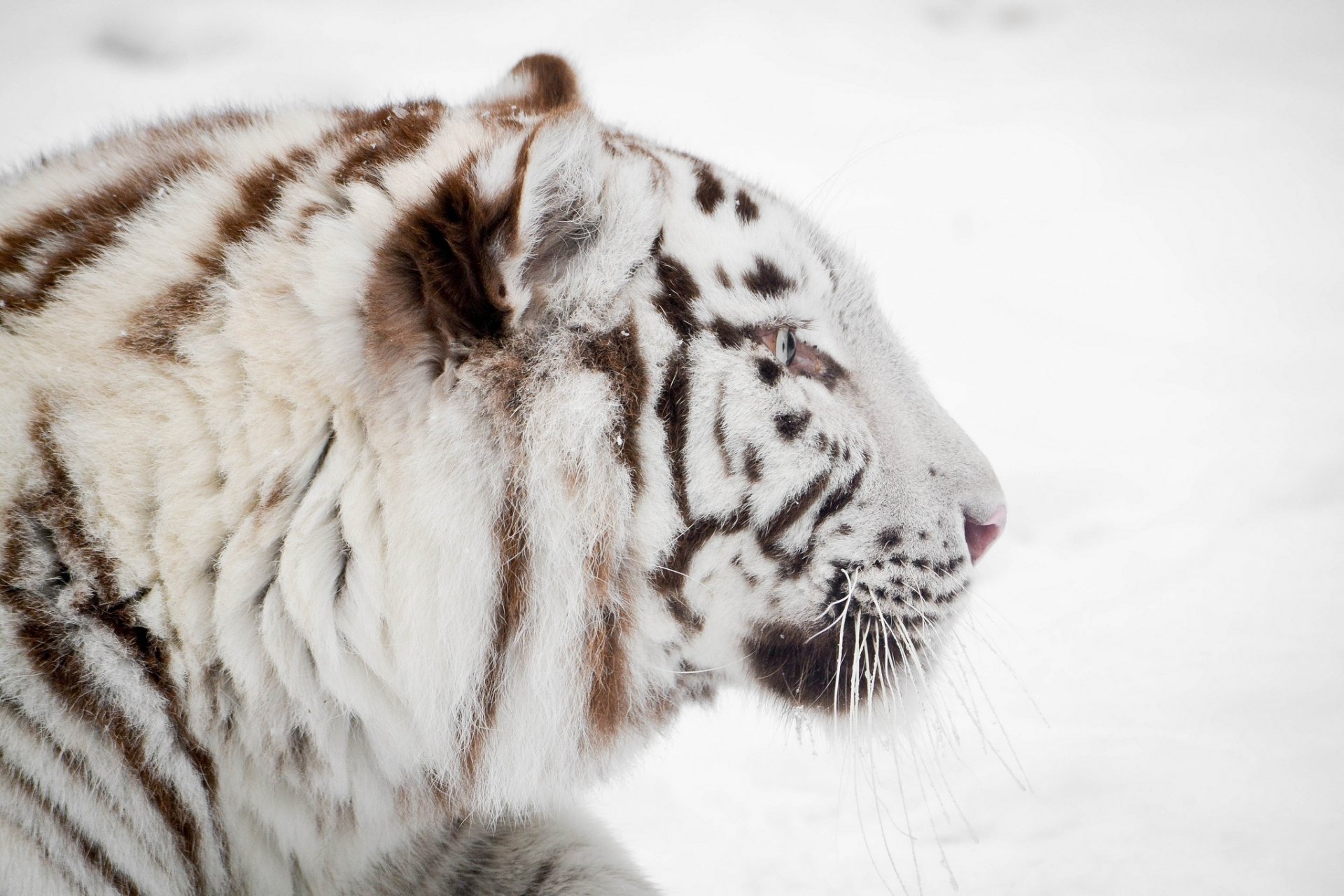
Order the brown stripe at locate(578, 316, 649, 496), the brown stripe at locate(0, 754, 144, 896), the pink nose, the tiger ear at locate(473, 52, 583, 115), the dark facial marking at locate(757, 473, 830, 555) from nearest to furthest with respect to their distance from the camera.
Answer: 1. the brown stripe at locate(0, 754, 144, 896)
2. the brown stripe at locate(578, 316, 649, 496)
3. the dark facial marking at locate(757, 473, 830, 555)
4. the pink nose
5. the tiger ear at locate(473, 52, 583, 115)

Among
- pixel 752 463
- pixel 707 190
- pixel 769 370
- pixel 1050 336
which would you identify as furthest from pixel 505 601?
pixel 1050 336

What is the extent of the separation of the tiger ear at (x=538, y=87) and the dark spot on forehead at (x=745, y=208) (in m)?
0.46

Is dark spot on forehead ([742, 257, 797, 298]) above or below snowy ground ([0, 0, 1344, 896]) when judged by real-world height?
above

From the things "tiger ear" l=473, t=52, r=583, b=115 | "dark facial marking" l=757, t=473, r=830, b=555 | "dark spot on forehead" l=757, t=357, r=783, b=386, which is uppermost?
"tiger ear" l=473, t=52, r=583, b=115

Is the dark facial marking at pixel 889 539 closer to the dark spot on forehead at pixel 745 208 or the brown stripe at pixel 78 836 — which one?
the dark spot on forehead at pixel 745 208

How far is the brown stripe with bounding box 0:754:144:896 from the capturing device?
111cm

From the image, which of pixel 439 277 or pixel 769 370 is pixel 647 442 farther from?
pixel 439 277

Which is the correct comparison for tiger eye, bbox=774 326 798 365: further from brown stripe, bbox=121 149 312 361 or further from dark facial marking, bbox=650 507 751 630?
brown stripe, bbox=121 149 312 361

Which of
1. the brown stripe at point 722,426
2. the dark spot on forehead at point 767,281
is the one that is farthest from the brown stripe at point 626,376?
the dark spot on forehead at point 767,281

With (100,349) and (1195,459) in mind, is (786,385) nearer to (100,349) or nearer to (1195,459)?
(100,349)

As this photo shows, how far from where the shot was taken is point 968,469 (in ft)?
5.24

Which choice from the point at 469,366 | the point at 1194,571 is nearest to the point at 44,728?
the point at 469,366

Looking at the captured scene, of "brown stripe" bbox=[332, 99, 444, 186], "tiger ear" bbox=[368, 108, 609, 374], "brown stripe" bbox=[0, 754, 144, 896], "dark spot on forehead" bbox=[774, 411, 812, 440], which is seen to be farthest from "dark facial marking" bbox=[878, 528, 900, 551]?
"brown stripe" bbox=[0, 754, 144, 896]

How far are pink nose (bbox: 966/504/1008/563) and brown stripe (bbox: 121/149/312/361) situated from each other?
122 centimetres
